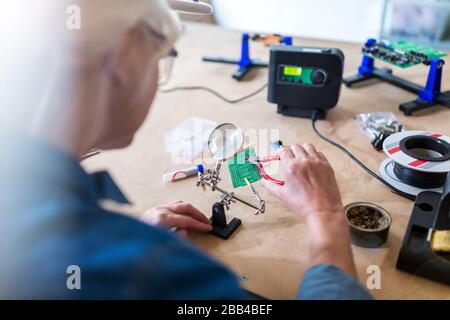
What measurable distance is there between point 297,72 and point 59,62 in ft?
2.98

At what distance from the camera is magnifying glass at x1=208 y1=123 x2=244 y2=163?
110cm

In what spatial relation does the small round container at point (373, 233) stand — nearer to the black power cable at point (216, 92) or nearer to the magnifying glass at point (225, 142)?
the magnifying glass at point (225, 142)

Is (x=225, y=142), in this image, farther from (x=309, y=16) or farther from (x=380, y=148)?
(x=309, y=16)

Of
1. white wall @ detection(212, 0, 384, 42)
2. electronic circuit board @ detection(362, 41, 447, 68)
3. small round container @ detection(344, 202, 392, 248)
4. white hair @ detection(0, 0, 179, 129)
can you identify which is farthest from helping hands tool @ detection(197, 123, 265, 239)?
white wall @ detection(212, 0, 384, 42)

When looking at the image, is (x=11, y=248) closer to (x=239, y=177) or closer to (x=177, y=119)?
(x=239, y=177)

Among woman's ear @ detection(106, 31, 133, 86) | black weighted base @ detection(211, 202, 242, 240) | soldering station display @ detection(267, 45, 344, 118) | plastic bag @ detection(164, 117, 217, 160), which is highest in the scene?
woman's ear @ detection(106, 31, 133, 86)

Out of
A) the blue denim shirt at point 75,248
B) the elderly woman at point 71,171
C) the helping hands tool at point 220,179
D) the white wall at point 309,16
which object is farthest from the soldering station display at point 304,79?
the white wall at point 309,16

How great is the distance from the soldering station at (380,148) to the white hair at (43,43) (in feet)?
1.55

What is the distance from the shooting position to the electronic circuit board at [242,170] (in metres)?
1.07

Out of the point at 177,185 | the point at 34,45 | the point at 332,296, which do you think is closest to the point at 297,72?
the point at 177,185

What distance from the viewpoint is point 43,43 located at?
0.51 m

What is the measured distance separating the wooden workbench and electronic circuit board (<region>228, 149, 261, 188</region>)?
0.02m

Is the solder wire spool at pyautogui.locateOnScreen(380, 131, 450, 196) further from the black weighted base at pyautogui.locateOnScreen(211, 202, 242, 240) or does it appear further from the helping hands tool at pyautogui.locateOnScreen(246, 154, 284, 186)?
the black weighted base at pyautogui.locateOnScreen(211, 202, 242, 240)
